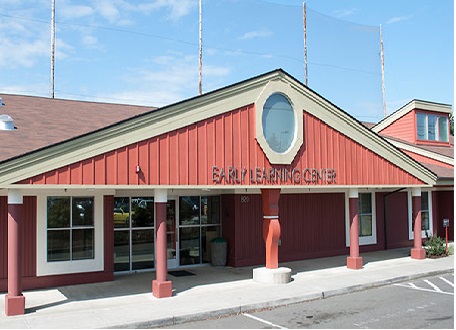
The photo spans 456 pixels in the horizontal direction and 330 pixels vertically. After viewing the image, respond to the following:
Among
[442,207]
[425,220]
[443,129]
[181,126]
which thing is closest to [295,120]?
[181,126]

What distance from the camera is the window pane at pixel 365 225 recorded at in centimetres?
1922

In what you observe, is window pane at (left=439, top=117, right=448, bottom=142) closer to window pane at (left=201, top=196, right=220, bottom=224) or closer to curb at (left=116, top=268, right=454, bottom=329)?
curb at (left=116, top=268, right=454, bottom=329)

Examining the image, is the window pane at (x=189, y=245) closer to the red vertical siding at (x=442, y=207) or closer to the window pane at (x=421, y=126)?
the red vertical siding at (x=442, y=207)

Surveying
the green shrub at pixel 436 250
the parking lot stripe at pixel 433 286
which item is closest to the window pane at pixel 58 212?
the parking lot stripe at pixel 433 286

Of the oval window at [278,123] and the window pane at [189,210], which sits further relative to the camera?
the window pane at [189,210]

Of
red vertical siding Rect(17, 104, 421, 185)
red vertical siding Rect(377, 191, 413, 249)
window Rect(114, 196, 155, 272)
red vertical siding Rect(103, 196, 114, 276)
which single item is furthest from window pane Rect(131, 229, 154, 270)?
red vertical siding Rect(377, 191, 413, 249)

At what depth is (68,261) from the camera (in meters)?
13.0

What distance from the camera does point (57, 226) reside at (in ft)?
42.6

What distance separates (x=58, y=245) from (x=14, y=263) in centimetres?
313

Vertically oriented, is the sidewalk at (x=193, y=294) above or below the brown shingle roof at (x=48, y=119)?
below

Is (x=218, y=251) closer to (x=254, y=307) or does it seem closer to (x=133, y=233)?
(x=133, y=233)

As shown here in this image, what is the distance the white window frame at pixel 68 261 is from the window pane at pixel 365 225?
10.4 metres

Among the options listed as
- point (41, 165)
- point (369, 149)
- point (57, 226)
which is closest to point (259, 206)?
point (369, 149)

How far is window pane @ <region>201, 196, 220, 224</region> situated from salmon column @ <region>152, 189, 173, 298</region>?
478 centimetres
